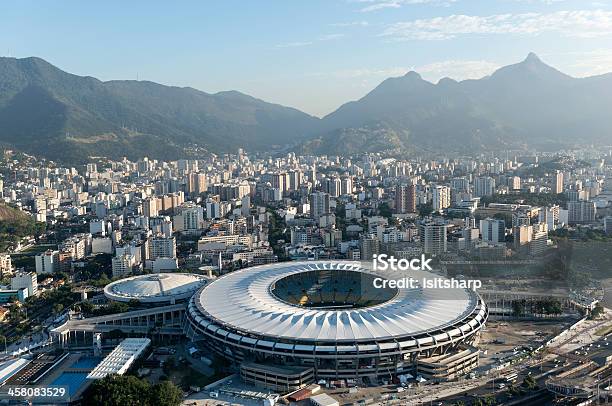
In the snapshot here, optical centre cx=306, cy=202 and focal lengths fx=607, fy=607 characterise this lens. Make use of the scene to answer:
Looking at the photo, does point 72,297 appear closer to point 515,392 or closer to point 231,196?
point 515,392

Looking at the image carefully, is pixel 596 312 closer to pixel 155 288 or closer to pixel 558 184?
pixel 155 288

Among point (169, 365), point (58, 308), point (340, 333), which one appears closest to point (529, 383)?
point (340, 333)

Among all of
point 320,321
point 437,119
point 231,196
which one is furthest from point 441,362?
point 437,119

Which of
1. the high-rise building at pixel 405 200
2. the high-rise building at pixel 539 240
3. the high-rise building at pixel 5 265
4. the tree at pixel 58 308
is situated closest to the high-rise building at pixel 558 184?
the high-rise building at pixel 405 200

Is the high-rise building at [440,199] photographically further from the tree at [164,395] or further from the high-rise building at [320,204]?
the tree at [164,395]

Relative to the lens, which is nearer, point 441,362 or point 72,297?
point 441,362

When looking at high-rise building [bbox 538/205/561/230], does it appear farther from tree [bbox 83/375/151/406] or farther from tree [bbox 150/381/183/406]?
tree [bbox 83/375/151/406]
